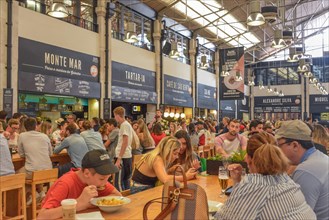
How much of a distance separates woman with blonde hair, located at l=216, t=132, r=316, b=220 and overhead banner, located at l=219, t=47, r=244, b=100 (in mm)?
15314

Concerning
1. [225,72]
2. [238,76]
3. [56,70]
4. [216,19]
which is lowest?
[56,70]

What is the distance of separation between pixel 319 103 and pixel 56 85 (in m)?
24.0

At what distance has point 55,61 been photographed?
10695 millimetres

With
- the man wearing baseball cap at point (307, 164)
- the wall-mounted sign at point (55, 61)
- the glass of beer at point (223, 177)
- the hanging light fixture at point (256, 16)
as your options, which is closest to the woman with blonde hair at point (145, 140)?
the hanging light fixture at point (256, 16)

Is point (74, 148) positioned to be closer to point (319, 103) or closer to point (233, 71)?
point (233, 71)

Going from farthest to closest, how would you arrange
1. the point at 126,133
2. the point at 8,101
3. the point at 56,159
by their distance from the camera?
the point at 8,101 → the point at 126,133 → the point at 56,159

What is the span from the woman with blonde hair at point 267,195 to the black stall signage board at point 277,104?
96.3ft

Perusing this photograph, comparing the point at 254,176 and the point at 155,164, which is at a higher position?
the point at 254,176

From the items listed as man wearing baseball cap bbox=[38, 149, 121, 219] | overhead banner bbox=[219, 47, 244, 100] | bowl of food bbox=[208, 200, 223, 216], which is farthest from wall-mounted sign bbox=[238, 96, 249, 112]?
man wearing baseball cap bbox=[38, 149, 121, 219]

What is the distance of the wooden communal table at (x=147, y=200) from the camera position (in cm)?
255

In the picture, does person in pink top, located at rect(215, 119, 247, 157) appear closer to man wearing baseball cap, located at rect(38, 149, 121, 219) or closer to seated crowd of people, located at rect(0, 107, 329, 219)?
seated crowd of people, located at rect(0, 107, 329, 219)

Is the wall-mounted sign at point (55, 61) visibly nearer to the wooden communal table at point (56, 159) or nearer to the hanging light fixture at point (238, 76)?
the wooden communal table at point (56, 159)

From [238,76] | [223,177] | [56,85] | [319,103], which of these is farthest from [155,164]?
[319,103]

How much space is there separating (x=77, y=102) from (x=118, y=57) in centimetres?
243
